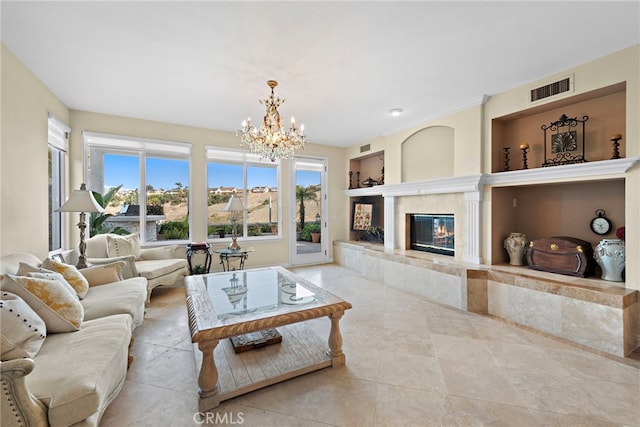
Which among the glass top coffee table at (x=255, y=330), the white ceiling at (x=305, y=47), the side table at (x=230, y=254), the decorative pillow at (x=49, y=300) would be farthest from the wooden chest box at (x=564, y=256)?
the decorative pillow at (x=49, y=300)

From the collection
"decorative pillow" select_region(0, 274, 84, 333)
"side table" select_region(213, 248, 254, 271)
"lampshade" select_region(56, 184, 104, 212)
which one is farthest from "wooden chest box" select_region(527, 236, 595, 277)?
"lampshade" select_region(56, 184, 104, 212)

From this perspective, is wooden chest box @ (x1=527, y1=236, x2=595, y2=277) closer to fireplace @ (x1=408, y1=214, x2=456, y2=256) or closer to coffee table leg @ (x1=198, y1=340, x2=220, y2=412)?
fireplace @ (x1=408, y1=214, x2=456, y2=256)

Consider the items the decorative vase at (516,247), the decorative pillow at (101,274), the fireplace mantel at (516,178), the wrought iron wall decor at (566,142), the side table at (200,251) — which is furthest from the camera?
the side table at (200,251)

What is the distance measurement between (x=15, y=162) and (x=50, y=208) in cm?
119

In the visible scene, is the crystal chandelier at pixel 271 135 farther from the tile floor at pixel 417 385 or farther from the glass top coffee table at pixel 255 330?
the tile floor at pixel 417 385

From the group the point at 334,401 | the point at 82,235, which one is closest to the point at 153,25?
the point at 82,235

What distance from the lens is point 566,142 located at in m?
3.13

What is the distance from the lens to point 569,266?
3021 millimetres

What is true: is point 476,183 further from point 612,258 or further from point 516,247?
point 612,258

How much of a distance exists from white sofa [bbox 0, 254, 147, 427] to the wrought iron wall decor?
4564 mm

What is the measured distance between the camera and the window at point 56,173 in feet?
11.6

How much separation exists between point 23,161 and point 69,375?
2.61m

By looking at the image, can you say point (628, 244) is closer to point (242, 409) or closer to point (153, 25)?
point (242, 409)

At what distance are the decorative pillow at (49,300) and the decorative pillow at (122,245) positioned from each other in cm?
212
